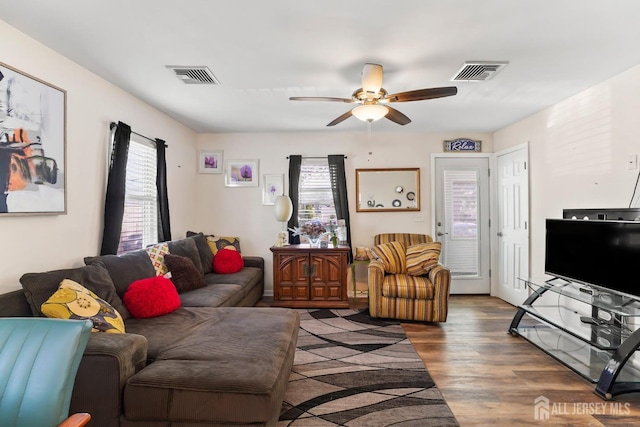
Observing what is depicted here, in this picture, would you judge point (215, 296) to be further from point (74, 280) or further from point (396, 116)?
point (396, 116)

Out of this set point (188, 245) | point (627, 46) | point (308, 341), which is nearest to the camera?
point (627, 46)

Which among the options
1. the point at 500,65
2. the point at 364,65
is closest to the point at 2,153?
the point at 364,65

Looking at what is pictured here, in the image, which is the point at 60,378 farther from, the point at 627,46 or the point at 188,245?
the point at 627,46

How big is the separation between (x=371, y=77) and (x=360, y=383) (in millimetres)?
2409

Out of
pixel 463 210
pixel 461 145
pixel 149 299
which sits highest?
pixel 461 145

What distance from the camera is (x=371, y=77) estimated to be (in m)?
2.78

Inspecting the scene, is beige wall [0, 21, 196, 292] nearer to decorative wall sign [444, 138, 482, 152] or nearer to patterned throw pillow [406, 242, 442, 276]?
patterned throw pillow [406, 242, 442, 276]

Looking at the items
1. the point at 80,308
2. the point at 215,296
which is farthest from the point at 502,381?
the point at 80,308

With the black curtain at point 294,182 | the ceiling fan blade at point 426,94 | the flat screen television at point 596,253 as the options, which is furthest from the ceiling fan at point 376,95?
the black curtain at point 294,182

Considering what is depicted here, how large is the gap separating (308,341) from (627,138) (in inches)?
135

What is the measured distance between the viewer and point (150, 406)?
1.73 metres

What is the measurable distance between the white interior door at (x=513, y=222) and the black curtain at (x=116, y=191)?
4.71 m

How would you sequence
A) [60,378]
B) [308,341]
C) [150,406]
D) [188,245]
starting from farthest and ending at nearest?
Answer: 1. [188,245]
2. [308,341]
3. [150,406]
4. [60,378]

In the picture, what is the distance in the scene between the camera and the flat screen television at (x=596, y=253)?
8.22 ft
